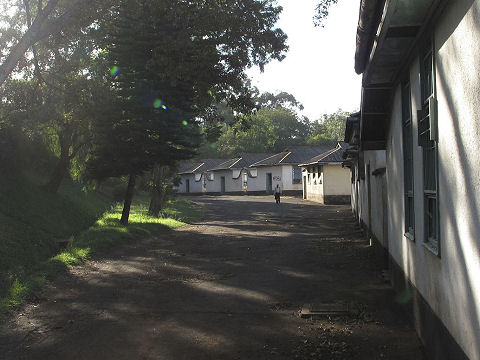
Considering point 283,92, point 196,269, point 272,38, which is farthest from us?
point 283,92

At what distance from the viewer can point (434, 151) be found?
4758mm

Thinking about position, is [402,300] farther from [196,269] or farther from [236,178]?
[236,178]

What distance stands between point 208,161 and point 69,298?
6086 centimetres

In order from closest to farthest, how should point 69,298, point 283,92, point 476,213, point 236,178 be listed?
1. point 476,213
2. point 69,298
3. point 236,178
4. point 283,92

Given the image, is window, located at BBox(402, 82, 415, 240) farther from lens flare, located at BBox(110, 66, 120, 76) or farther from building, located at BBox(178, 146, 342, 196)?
building, located at BBox(178, 146, 342, 196)

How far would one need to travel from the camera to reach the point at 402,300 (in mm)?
6969

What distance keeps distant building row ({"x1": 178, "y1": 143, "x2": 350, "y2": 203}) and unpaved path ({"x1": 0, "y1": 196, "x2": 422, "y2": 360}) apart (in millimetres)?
21558

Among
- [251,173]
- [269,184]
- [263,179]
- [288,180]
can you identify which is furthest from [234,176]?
[288,180]

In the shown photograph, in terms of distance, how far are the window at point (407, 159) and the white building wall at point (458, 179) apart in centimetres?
147

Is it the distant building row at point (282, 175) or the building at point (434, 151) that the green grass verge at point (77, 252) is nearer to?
the building at point (434, 151)

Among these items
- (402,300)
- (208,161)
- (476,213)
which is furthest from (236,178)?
(476,213)

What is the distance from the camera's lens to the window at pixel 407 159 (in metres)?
6.29

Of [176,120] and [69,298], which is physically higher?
[176,120]

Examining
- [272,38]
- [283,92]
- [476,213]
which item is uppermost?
[283,92]
